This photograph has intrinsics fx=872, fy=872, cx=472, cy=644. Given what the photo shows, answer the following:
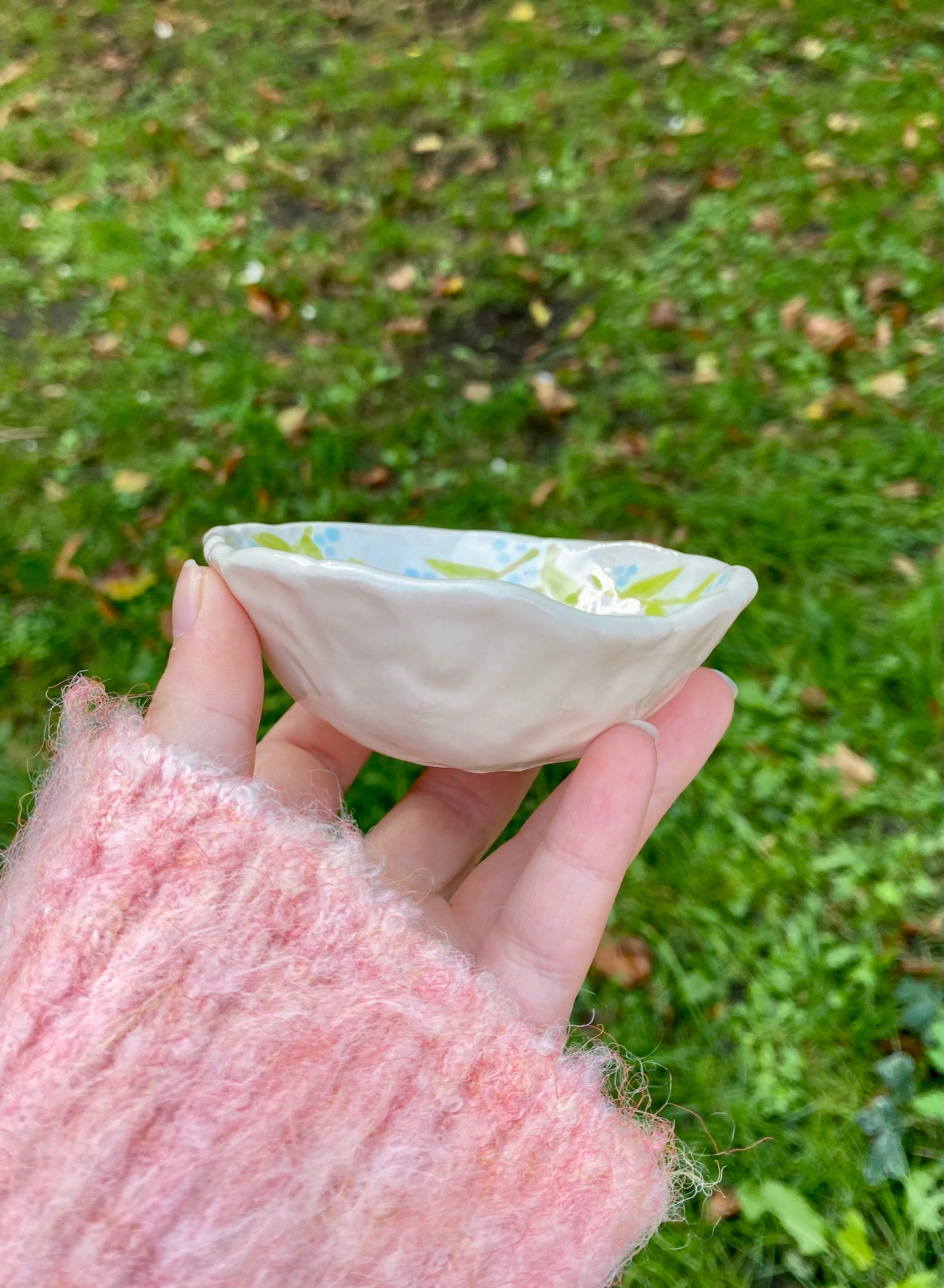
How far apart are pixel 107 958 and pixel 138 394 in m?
2.09

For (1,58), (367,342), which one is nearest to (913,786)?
(367,342)

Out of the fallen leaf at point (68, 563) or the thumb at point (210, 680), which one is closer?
the thumb at point (210, 680)

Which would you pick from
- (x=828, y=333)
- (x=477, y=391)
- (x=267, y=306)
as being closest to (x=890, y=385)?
(x=828, y=333)

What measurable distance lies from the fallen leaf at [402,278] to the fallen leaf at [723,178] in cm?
102

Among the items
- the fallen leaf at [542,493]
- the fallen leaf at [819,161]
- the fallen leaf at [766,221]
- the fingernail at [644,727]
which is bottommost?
the fallen leaf at [542,493]

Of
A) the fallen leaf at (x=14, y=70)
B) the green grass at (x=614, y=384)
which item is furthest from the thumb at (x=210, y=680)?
the fallen leaf at (x=14, y=70)

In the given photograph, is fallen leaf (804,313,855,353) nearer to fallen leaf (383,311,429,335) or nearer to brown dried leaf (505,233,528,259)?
brown dried leaf (505,233,528,259)

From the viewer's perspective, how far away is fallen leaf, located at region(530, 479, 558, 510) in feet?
7.50

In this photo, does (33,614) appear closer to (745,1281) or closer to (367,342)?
(367,342)

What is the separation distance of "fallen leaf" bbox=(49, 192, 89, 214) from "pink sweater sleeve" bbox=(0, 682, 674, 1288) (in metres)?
2.75

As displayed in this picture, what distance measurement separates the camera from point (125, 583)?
7.14 feet

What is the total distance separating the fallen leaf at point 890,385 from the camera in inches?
94.0

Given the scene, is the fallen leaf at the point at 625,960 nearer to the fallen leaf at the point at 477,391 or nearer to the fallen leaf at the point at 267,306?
the fallen leaf at the point at 477,391

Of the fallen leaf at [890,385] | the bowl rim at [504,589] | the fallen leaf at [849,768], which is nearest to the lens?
the bowl rim at [504,589]
